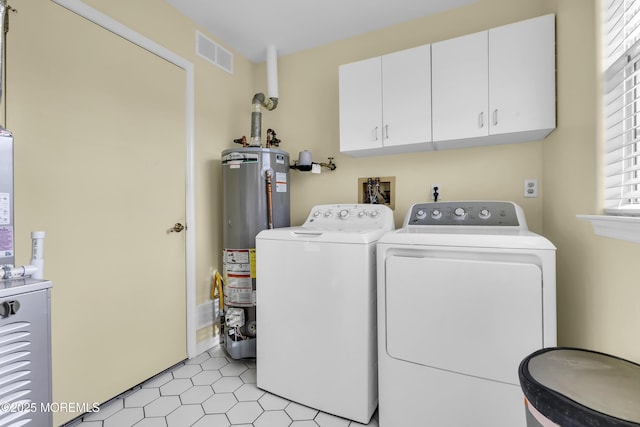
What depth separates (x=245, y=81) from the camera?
2.90m

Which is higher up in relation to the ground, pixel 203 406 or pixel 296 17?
pixel 296 17

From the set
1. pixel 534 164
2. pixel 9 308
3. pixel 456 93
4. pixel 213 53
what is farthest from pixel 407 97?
pixel 9 308

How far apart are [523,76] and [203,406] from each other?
2.64 meters

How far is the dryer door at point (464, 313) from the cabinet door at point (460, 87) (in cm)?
87

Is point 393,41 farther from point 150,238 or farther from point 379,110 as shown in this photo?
point 150,238

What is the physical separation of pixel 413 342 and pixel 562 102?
1.43 meters

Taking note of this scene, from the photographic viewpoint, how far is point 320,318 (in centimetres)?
170

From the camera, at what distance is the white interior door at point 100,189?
1489 millimetres

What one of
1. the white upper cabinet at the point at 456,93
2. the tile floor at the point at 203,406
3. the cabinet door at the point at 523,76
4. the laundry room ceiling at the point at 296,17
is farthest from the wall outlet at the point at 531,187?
the tile floor at the point at 203,406

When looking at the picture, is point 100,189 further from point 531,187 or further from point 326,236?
point 531,187

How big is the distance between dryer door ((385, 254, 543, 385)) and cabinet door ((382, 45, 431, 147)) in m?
0.91

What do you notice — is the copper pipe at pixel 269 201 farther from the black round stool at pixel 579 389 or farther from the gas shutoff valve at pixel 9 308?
the black round stool at pixel 579 389

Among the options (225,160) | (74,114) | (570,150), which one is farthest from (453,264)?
(74,114)

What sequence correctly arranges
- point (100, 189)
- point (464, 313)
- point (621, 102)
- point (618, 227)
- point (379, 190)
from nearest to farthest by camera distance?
point (618, 227) → point (621, 102) → point (464, 313) → point (100, 189) → point (379, 190)
